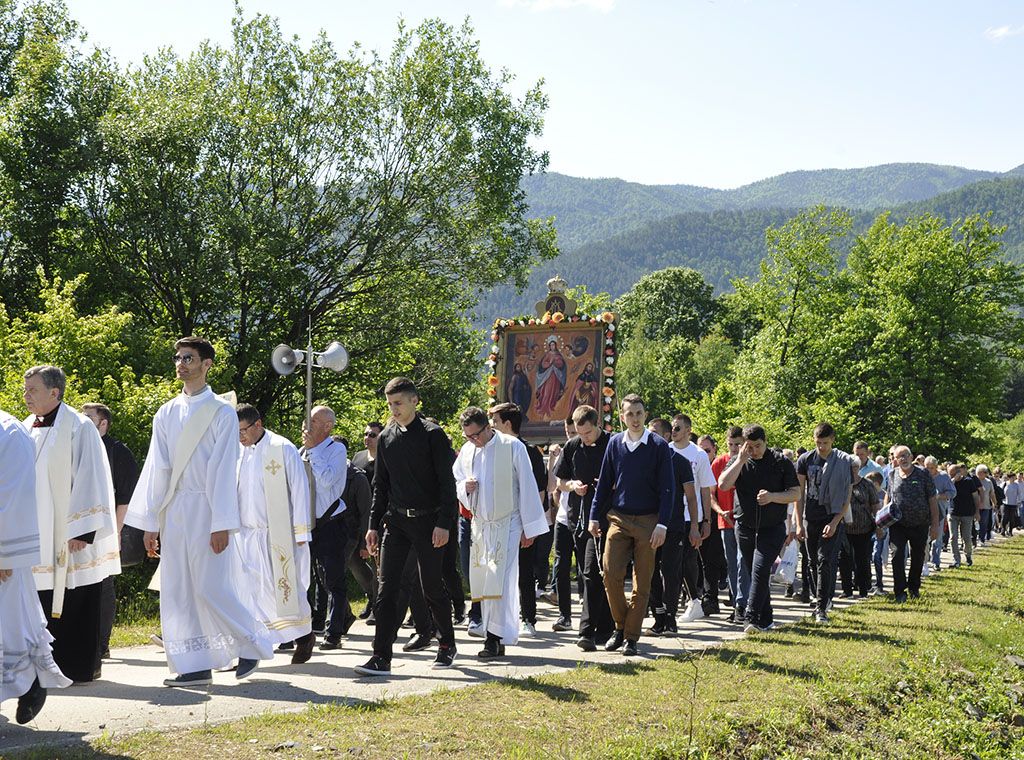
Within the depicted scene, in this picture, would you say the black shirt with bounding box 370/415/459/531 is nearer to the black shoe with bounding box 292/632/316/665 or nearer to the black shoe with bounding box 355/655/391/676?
the black shoe with bounding box 355/655/391/676

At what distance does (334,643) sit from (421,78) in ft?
79.0

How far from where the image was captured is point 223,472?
822 centimetres

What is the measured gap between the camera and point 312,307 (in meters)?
32.7

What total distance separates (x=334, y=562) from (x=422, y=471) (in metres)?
2.04

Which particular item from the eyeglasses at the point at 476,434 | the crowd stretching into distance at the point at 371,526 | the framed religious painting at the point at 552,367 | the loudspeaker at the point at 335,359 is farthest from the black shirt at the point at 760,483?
the framed religious painting at the point at 552,367

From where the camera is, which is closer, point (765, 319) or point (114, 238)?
point (114, 238)

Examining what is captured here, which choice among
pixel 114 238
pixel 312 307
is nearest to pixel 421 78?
pixel 312 307

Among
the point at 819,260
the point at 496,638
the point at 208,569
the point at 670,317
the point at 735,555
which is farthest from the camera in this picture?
the point at 670,317

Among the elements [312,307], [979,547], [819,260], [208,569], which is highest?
Answer: [819,260]

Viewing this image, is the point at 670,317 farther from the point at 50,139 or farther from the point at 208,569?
the point at 208,569

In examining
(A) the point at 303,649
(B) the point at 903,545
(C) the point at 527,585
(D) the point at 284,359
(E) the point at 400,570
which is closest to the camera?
(E) the point at 400,570

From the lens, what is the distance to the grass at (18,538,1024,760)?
6.48 meters

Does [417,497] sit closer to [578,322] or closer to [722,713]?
[722,713]

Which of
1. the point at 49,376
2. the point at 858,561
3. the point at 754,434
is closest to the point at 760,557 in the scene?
the point at 754,434
